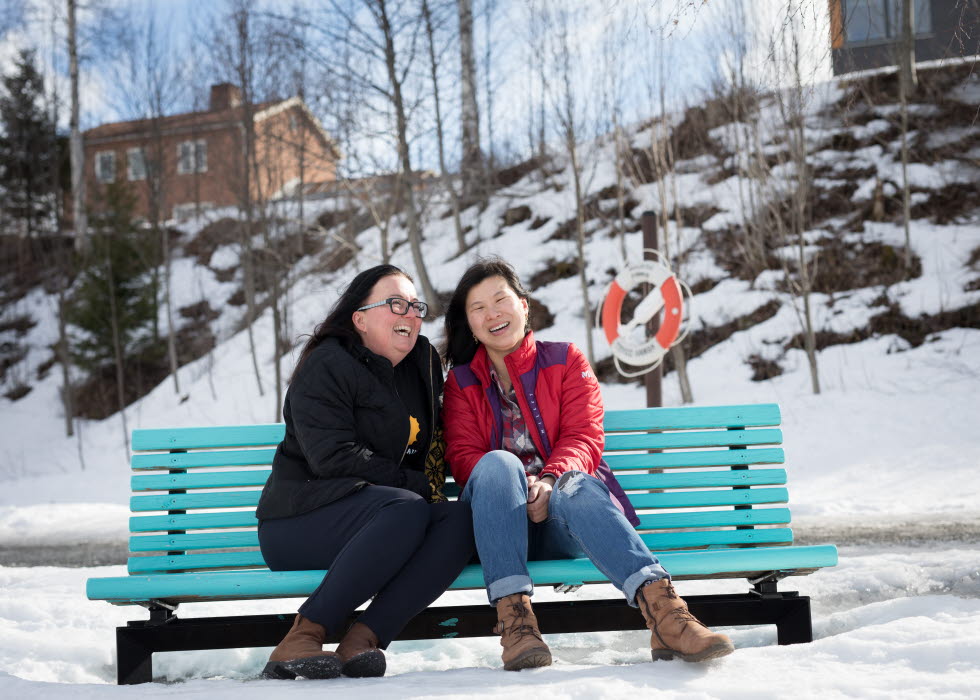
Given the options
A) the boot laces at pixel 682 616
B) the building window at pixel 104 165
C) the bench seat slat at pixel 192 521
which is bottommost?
the boot laces at pixel 682 616

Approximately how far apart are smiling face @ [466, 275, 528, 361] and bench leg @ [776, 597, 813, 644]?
1.51m

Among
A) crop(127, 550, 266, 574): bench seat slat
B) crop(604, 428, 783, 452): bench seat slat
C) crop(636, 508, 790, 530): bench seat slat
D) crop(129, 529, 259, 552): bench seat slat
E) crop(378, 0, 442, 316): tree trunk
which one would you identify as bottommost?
crop(127, 550, 266, 574): bench seat slat

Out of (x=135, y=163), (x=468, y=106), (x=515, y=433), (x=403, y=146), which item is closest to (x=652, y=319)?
(x=515, y=433)

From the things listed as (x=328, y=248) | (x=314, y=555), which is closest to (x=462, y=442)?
(x=314, y=555)

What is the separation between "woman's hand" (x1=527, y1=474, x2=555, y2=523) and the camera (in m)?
3.17

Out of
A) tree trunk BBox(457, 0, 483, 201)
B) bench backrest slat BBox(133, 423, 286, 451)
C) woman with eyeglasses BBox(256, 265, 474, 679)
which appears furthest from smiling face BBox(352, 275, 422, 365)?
tree trunk BBox(457, 0, 483, 201)

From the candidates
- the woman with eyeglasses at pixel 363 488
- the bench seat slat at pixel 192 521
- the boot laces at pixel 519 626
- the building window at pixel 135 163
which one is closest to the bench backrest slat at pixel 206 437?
the bench seat slat at pixel 192 521

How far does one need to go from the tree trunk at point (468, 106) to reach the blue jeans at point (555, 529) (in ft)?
53.9

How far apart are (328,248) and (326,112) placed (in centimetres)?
924

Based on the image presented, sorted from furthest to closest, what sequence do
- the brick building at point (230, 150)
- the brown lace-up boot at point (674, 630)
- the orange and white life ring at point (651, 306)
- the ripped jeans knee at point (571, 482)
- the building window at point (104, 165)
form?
the building window at point (104, 165), the brick building at point (230, 150), the orange and white life ring at point (651, 306), the ripped jeans knee at point (571, 482), the brown lace-up boot at point (674, 630)

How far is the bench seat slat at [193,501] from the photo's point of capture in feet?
11.7

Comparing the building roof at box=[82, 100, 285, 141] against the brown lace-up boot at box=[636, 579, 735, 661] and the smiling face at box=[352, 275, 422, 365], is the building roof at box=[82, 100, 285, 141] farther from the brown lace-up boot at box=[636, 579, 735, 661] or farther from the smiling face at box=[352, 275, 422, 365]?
the brown lace-up boot at box=[636, 579, 735, 661]

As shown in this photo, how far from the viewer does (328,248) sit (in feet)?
80.8

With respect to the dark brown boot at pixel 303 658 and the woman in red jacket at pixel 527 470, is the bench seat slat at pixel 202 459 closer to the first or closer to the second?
the woman in red jacket at pixel 527 470
